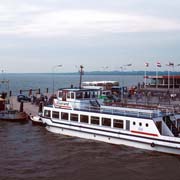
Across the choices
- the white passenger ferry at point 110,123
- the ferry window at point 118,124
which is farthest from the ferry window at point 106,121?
the ferry window at point 118,124

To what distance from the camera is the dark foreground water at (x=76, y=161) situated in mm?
26047

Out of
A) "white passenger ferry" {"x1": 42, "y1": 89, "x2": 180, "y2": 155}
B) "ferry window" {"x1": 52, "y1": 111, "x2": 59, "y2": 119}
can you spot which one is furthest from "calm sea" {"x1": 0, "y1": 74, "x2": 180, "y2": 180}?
"ferry window" {"x1": 52, "y1": 111, "x2": 59, "y2": 119}

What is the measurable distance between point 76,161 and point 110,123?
6.90 metres

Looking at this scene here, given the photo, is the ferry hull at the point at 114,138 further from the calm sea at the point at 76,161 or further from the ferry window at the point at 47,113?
the ferry window at the point at 47,113

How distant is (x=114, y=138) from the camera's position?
1344 inches

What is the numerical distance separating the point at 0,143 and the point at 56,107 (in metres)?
7.77

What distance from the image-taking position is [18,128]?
138 ft

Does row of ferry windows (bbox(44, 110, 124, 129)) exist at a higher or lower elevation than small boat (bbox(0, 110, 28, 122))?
higher

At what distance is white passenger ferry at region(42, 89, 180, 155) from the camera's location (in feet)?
104

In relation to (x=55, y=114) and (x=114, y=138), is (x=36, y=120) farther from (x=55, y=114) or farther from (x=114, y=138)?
(x=114, y=138)

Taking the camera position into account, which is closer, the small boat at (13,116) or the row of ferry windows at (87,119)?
the row of ferry windows at (87,119)

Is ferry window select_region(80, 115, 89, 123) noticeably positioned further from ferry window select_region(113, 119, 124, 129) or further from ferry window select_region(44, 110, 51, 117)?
ferry window select_region(44, 110, 51, 117)

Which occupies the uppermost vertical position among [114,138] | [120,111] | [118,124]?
[120,111]

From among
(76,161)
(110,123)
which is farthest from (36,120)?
(76,161)
